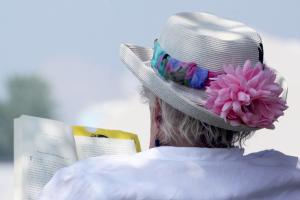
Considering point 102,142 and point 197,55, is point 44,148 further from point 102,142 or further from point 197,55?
point 197,55

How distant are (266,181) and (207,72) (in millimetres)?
247

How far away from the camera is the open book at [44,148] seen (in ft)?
5.57

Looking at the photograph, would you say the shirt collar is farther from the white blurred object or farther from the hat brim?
the white blurred object

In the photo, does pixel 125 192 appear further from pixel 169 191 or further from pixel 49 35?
pixel 49 35

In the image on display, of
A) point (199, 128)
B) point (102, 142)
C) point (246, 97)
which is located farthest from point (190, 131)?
point (102, 142)

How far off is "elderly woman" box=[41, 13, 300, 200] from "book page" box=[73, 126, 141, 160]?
7.7 inches

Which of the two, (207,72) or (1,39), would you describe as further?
(1,39)

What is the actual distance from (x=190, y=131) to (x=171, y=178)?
109 mm

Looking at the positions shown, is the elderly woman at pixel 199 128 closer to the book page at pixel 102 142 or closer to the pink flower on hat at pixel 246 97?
the pink flower on hat at pixel 246 97

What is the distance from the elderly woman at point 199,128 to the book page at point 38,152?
0.11m

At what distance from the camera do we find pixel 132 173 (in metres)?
1.57

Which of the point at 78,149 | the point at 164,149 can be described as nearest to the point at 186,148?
the point at 164,149

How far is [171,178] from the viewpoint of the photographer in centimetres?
158

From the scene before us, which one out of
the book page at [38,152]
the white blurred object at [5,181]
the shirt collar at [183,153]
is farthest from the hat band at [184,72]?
the white blurred object at [5,181]
